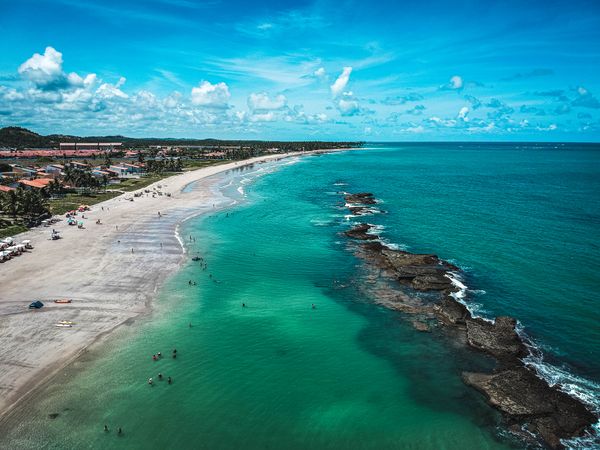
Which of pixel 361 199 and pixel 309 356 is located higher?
pixel 361 199

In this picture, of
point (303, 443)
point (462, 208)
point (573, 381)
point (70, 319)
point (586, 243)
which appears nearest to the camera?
point (303, 443)

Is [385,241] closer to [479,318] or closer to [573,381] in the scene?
[479,318]

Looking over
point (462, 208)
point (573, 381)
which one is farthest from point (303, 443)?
point (462, 208)

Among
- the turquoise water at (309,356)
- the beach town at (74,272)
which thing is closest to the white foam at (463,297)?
the turquoise water at (309,356)

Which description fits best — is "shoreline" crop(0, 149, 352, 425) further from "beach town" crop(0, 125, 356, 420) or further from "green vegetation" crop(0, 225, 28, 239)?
"green vegetation" crop(0, 225, 28, 239)

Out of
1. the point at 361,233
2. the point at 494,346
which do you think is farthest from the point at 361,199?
the point at 494,346

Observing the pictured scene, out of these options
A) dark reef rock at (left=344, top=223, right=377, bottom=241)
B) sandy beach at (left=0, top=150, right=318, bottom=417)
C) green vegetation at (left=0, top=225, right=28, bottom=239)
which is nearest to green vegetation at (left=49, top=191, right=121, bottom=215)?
sandy beach at (left=0, top=150, right=318, bottom=417)

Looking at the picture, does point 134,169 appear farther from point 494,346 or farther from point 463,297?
point 494,346
